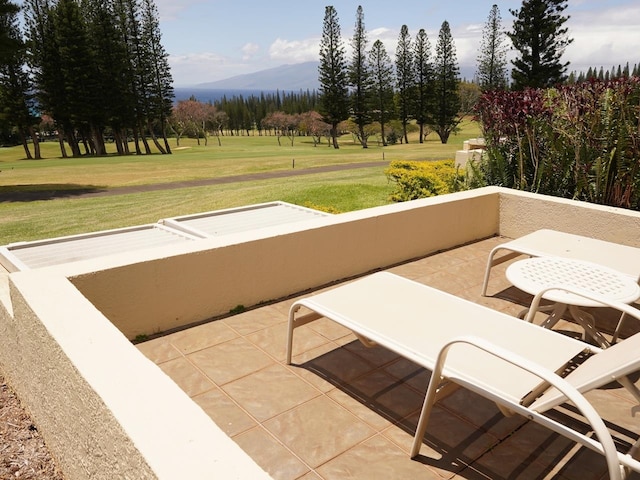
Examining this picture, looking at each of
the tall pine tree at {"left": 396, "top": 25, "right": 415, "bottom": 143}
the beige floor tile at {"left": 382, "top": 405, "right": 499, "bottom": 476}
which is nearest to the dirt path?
the beige floor tile at {"left": 382, "top": 405, "right": 499, "bottom": 476}

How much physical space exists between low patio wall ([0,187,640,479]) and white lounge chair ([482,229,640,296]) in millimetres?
902

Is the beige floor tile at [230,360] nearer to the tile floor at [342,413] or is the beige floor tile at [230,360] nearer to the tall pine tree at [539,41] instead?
the tile floor at [342,413]

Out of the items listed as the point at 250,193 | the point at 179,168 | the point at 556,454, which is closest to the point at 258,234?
the point at 556,454

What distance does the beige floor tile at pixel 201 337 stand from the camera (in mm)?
3441

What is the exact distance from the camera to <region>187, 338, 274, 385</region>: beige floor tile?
305cm

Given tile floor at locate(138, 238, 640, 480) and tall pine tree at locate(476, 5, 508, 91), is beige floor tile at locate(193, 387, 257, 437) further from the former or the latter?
tall pine tree at locate(476, 5, 508, 91)

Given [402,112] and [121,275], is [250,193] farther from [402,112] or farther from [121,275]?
[402,112]

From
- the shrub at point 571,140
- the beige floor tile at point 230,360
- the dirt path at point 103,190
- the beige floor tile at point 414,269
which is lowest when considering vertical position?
the dirt path at point 103,190

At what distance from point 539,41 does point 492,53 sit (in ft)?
50.9

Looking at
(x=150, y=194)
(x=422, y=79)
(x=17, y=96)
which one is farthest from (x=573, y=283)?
(x=422, y=79)

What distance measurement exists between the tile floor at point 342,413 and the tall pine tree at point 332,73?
43.4 meters

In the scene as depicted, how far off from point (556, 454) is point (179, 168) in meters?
28.0

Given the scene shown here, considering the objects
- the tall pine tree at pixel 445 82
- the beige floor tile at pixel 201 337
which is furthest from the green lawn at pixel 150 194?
the tall pine tree at pixel 445 82

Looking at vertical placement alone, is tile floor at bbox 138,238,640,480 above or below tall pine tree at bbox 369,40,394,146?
below
